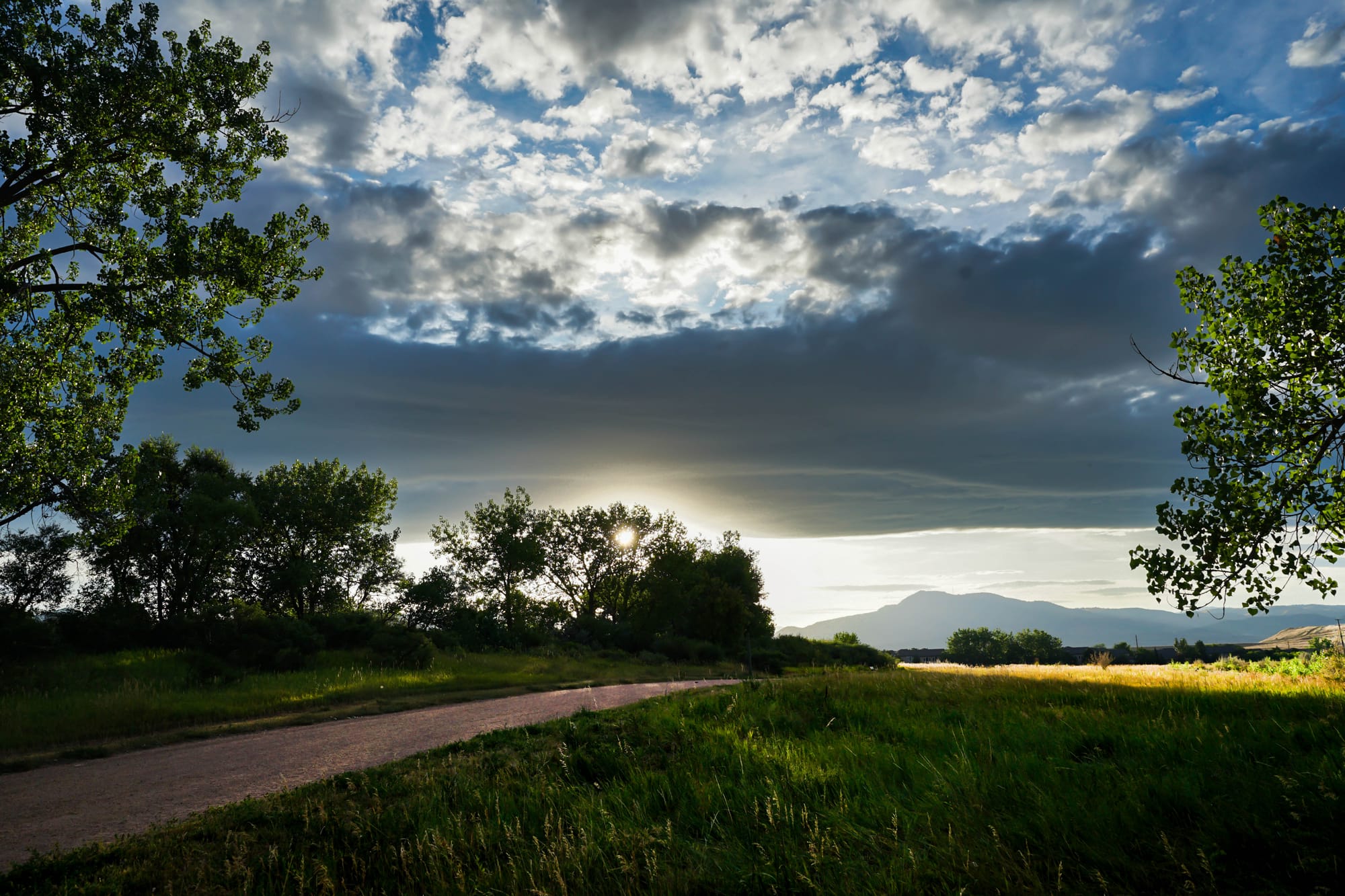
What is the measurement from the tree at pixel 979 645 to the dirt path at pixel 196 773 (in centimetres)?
10344

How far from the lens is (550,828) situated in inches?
231

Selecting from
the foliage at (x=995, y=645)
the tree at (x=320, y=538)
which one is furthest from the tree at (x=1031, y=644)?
the tree at (x=320, y=538)

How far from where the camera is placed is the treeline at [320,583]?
2828 centimetres

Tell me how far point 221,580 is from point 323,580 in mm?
6314

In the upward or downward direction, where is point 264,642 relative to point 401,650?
upward

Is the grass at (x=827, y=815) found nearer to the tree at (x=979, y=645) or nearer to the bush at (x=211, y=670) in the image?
the bush at (x=211, y=670)

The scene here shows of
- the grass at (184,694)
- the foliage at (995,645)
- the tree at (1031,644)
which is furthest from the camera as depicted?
the foliage at (995,645)

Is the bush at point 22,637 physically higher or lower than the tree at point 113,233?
lower

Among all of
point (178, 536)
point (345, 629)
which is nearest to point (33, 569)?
point (178, 536)

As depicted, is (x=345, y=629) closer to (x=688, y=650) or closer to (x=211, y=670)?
(x=211, y=670)

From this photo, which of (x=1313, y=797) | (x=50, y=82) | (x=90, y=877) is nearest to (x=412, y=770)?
(x=90, y=877)

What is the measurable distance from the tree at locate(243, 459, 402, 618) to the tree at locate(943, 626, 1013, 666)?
84901 mm

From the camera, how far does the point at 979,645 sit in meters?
119

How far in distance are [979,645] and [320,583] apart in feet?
354
